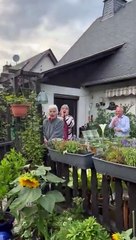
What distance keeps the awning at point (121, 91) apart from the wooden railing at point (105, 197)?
5.44m

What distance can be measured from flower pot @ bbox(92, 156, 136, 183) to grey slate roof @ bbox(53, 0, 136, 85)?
5966 millimetres

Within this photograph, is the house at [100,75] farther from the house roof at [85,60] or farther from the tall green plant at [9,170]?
the tall green plant at [9,170]

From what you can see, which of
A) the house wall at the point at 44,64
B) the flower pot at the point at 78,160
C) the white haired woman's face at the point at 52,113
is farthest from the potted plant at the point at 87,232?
the house wall at the point at 44,64

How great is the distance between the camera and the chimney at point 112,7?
38.0ft

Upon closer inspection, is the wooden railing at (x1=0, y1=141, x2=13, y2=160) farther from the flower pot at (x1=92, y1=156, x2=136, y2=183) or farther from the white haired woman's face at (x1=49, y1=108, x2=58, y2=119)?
the flower pot at (x1=92, y1=156, x2=136, y2=183)

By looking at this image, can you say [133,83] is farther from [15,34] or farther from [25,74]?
[15,34]

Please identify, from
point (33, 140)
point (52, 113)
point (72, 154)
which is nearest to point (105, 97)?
point (52, 113)

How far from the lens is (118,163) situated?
1833 mm

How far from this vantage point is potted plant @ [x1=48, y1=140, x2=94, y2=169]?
2.16 m

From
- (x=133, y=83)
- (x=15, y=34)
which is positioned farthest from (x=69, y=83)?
(x=15, y=34)

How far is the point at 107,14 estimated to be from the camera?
1176 centimetres

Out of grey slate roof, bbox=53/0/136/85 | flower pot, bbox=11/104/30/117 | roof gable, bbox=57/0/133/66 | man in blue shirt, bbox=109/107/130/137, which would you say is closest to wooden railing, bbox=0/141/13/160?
flower pot, bbox=11/104/30/117

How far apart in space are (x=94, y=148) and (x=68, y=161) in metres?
0.23

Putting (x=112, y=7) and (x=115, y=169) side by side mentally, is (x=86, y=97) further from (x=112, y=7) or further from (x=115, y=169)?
(x=115, y=169)
